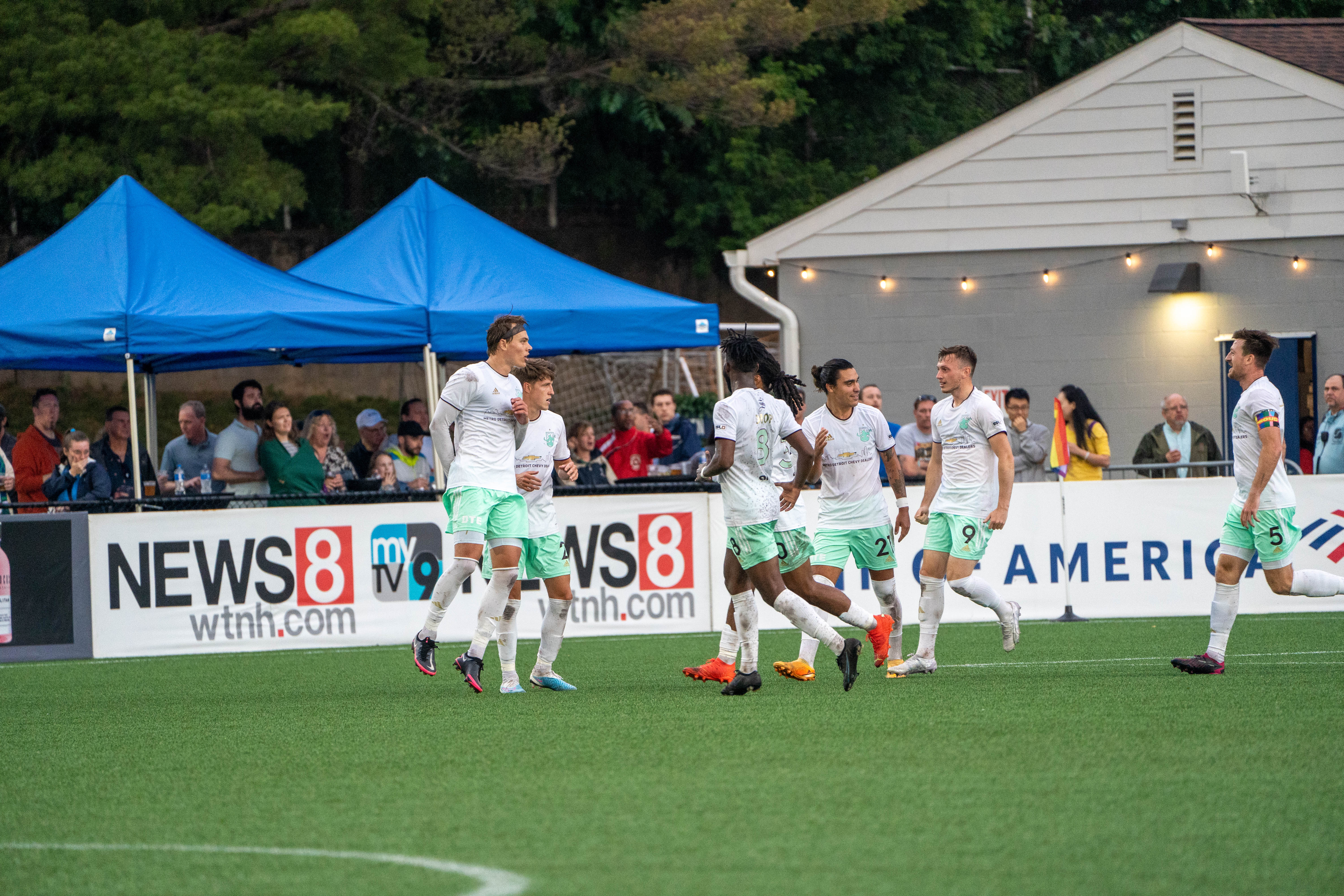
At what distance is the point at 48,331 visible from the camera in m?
13.6

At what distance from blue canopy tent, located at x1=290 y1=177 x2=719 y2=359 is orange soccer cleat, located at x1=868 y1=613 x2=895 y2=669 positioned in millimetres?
4726

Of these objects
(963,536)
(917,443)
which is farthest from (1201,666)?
(917,443)

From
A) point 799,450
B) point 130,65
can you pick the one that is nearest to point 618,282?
point 799,450

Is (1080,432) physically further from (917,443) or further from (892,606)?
(892,606)

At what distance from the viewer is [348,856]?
4977 millimetres

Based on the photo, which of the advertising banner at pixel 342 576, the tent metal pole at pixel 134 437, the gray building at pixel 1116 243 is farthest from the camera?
the gray building at pixel 1116 243

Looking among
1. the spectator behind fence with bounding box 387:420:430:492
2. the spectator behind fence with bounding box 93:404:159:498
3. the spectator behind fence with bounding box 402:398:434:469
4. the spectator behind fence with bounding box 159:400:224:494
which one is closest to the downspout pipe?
the spectator behind fence with bounding box 402:398:434:469

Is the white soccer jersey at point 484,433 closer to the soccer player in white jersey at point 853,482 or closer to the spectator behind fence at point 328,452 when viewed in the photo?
the soccer player in white jersey at point 853,482

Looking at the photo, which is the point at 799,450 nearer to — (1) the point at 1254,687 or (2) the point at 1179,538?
(1) the point at 1254,687

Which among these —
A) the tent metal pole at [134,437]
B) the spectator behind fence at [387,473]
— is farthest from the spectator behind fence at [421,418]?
the tent metal pole at [134,437]

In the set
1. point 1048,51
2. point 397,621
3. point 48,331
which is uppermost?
point 1048,51

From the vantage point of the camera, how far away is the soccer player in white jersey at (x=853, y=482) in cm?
995

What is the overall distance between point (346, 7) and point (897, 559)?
48.8 ft

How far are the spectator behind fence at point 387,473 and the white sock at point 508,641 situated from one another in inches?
212
